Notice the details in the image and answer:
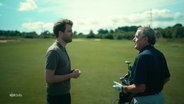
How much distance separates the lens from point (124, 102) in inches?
198

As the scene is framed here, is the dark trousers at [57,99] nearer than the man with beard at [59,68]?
No

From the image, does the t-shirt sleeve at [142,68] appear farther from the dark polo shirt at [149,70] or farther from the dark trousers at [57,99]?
the dark trousers at [57,99]

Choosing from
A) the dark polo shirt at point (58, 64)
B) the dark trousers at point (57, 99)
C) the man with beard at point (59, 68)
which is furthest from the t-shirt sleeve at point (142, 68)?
the dark trousers at point (57, 99)

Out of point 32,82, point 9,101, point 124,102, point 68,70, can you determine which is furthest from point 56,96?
point 32,82

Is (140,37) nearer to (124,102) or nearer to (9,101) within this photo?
(124,102)

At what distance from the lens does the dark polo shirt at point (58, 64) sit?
4672 millimetres

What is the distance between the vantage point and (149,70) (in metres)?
4.06

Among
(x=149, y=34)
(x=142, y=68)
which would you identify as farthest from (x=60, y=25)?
(x=142, y=68)

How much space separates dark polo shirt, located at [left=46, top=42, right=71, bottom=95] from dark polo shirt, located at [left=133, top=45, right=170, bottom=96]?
1.42 metres

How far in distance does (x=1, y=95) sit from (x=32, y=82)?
282 centimetres

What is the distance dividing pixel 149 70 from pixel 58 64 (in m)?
1.73

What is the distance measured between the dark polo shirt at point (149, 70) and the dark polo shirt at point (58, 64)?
4.66 feet

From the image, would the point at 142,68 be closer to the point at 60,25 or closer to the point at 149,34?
the point at 149,34

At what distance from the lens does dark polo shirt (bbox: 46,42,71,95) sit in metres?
4.67
